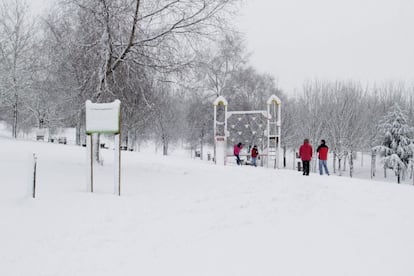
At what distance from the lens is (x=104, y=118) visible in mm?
9328

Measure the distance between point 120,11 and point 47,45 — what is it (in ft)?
11.4

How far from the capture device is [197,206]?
8383 millimetres

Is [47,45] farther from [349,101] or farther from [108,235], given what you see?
[349,101]

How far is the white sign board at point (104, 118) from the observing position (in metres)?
9.20

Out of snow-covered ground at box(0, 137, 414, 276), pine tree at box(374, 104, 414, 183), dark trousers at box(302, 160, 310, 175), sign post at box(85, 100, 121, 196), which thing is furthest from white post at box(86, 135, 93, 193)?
pine tree at box(374, 104, 414, 183)

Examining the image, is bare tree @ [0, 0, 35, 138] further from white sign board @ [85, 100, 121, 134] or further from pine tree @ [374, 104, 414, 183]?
pine tree @ [374, 104, 414, 183]

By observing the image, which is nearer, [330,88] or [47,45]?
[47,45]

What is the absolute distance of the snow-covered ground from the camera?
16.3 feet

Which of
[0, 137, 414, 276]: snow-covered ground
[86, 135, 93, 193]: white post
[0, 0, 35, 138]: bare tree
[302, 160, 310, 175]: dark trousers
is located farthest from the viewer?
[0, 0, 35, 138]: bare tree

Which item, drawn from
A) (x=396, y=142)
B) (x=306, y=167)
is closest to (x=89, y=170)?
(x=306, y=167)

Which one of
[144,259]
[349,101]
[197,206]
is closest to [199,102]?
[349,101]

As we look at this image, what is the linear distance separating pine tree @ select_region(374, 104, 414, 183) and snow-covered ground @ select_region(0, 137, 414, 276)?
27.7 m

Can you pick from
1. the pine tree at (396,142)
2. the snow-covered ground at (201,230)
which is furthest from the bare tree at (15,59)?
the pine tree at (396,142)

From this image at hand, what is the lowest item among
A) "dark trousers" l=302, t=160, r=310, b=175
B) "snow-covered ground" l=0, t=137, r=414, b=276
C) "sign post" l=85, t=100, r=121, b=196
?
"snow-covered ground" l=0, t=137, r=414, b=276
